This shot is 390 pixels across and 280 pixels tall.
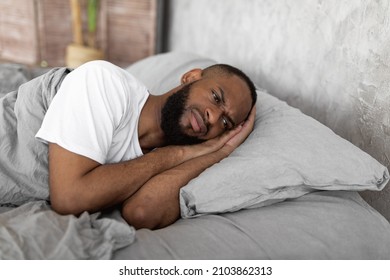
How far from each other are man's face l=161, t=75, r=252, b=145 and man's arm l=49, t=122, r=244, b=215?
0.63ft

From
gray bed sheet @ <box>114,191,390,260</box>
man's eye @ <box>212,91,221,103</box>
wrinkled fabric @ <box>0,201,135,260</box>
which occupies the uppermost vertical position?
man's eye @ <box>212,91,221,103</box>

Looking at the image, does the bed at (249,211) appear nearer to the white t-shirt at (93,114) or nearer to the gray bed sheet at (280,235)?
the gray bed sheet at (280,235)

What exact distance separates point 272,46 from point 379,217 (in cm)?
94

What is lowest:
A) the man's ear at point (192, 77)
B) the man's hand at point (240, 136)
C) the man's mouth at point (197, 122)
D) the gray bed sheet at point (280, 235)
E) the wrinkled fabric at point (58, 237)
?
the gray bed sheet at point (280, 235)

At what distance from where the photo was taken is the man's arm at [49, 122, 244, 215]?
1.08 meters

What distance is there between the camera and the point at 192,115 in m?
1.34

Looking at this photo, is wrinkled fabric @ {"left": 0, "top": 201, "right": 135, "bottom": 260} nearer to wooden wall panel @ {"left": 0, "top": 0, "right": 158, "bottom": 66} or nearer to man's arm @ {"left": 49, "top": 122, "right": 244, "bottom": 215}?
man's arm @ {"left": 49, "top": 122, "right": 244, "bottom": 215}

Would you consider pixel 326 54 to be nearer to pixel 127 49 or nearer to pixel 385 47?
pixel 385 47

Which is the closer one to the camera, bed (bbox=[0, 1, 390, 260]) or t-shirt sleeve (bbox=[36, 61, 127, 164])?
bed (bbox=[0, 1, 390, 260])

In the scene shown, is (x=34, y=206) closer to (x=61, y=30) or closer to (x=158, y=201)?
(x=158, y=201)

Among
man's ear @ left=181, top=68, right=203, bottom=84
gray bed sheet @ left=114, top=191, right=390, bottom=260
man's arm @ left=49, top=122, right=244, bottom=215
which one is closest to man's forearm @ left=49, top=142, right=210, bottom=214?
man's arm @ left=49, top=122, right=244, bottom=215

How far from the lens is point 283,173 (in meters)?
1.14

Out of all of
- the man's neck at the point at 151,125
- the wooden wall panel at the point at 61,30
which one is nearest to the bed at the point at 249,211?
the man's neck at the point at 151,125

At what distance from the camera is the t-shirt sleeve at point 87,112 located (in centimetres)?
109
